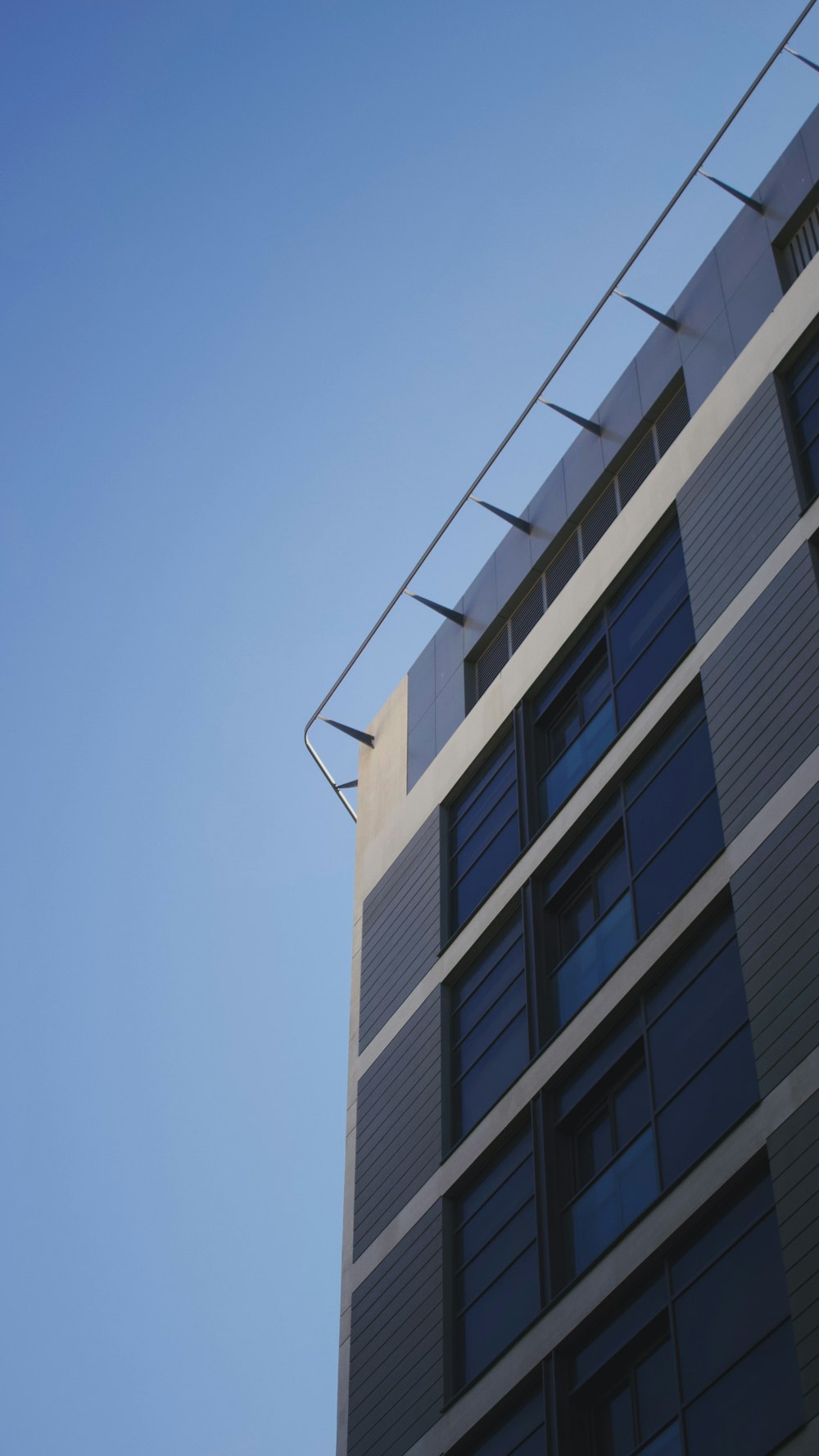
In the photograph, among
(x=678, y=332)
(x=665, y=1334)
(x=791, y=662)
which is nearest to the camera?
(x=665, y=1334)

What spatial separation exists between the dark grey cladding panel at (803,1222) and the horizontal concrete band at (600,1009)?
A: 405cm

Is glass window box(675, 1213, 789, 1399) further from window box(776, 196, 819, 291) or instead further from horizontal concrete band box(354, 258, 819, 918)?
window box(776, 196, 819, 291)

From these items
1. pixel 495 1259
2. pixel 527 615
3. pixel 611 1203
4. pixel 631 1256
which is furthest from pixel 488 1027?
pixel 527 615

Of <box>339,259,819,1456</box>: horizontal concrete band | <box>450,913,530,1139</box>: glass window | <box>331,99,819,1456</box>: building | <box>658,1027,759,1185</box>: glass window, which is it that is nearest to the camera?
<box>331,99,819,1456</box>: building

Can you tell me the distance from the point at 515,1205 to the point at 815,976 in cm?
696

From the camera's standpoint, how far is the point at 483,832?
30.3m

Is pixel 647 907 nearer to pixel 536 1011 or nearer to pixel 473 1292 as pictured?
pixel 536 1011

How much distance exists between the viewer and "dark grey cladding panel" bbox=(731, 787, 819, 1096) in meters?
19.9

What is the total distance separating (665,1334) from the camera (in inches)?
814

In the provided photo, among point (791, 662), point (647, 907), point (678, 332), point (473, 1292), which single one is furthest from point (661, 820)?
point (678, 332)

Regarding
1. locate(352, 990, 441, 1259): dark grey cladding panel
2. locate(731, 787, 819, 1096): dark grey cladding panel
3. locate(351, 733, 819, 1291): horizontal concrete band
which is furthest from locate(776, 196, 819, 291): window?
locate(352, 990, 441, 1259): dark grey cladding panel

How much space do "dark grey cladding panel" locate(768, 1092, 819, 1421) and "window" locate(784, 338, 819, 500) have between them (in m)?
9.11

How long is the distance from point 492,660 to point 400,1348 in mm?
13002

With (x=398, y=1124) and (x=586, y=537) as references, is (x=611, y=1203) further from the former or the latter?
(x=586, y=537)
